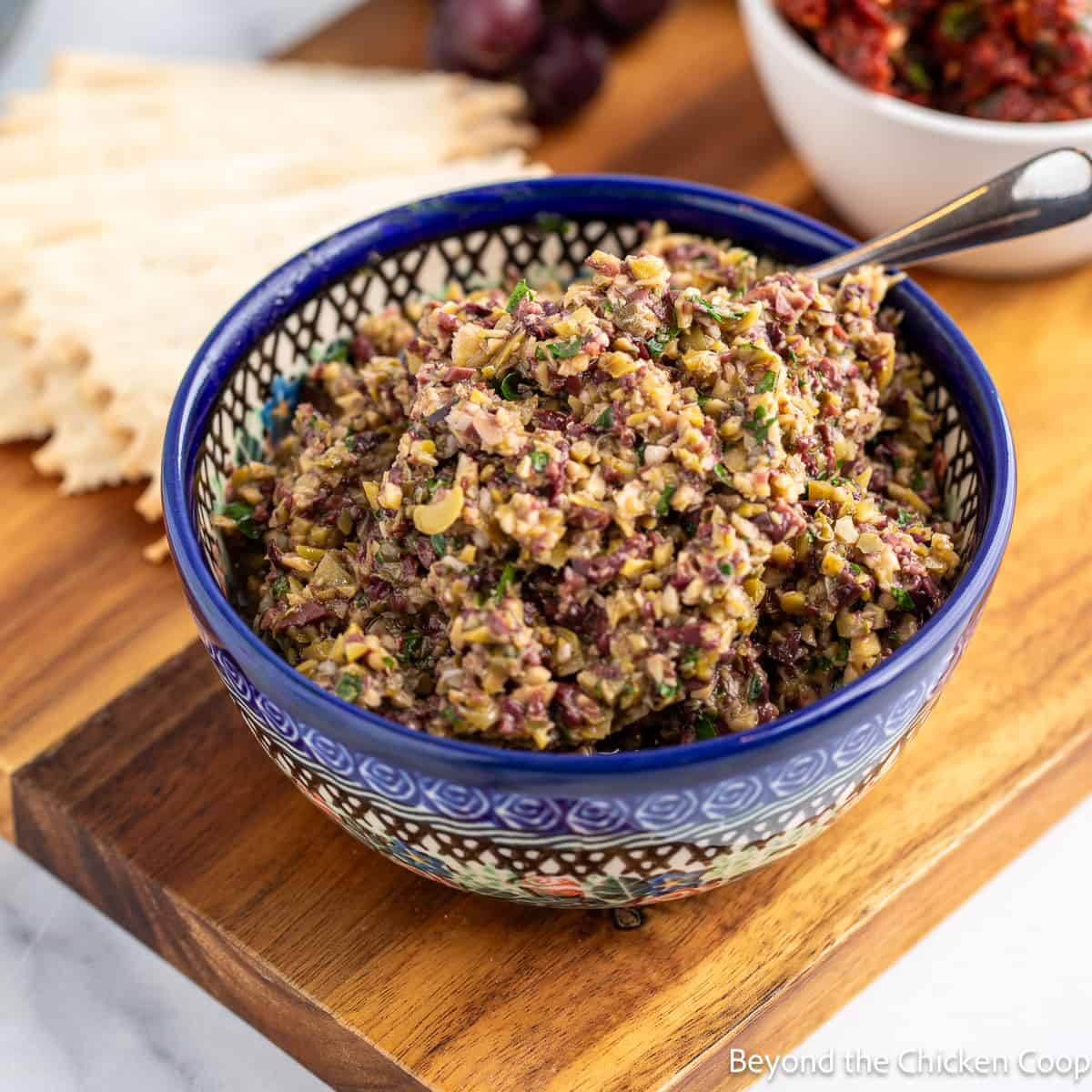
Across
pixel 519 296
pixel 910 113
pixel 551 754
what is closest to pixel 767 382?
pixel 519 296

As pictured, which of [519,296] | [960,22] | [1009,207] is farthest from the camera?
[960,22]

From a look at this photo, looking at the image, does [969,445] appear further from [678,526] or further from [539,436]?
[539,436]

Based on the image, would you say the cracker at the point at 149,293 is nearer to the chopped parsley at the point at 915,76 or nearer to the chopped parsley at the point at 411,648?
the chopped parsley at the point at 915,76

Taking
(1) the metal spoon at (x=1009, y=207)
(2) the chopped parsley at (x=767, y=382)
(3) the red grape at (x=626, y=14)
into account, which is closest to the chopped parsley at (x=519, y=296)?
(2) the chopped parsley at (x=767, y=382)

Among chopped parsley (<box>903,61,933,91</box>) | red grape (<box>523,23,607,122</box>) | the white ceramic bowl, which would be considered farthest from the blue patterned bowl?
red grape (<box>523,23,607,122</box>)

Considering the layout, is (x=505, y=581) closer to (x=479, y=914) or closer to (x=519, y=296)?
(x=519, y=296)
